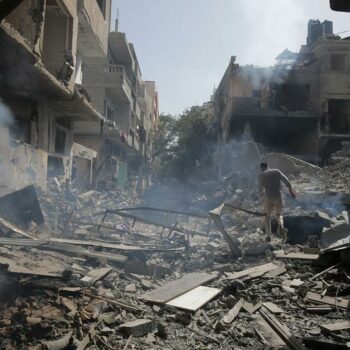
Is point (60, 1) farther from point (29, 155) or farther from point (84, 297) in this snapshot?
point (84, 297)

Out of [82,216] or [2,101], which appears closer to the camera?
[2,101]

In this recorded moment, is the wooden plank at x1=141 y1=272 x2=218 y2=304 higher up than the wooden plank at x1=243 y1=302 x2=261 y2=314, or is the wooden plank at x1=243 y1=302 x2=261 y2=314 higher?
the wooden plank at x1=141 y1=272 x2=218 y2=304

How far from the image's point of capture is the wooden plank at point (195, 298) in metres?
4.61

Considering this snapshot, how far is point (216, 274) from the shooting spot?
20.2 ft

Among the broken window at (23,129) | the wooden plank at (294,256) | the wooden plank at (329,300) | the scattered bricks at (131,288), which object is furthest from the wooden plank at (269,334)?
the broken window at (23,129)

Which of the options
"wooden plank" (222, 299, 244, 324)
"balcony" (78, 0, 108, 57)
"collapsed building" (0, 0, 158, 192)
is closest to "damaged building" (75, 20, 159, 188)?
"collapsed building" (0, 0, 158, 192)

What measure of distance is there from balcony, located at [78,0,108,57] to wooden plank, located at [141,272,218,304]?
11.3 m

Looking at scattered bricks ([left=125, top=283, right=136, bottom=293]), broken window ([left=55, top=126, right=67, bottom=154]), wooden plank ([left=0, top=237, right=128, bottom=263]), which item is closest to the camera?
scattered bricks ([left=125, top=283, right=136, bottom=293])

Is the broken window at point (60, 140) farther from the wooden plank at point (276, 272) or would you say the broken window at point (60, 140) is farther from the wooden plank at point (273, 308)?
the wooden plank at point (273, 308)

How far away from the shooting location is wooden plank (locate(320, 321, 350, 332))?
3871mm

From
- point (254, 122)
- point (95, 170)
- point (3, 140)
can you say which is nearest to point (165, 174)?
point (254, 122)

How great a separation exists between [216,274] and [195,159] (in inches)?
1265

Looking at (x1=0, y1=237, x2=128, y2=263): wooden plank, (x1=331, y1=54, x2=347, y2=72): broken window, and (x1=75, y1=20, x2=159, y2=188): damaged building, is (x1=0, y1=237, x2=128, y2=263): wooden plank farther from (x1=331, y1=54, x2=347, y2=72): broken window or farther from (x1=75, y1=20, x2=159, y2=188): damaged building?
(x1=331, y1=54, x2=347, y2=72): broken window

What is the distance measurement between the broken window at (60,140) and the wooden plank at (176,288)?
10.4 meters
